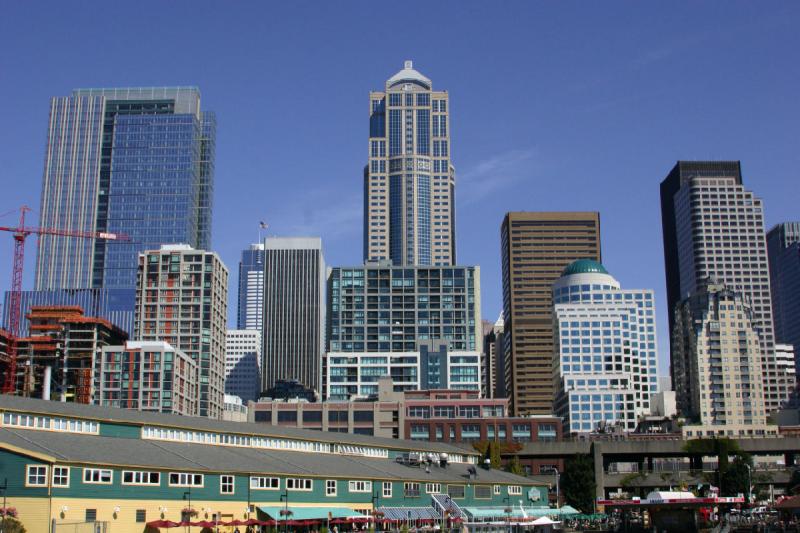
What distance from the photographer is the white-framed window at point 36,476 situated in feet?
258

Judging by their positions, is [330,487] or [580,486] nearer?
[330,487]

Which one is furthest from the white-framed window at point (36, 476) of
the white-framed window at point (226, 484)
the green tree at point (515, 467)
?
the green tree at point (515, 467)

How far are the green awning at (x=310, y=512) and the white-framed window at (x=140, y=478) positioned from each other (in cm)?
1297

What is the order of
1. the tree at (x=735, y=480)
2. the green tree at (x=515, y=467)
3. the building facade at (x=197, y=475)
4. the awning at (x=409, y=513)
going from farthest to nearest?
the green tree at (x=515, y=467) → the tree at (x=735, y=480) → the awning at (x=409, y=513) → the building facade at (x=197, y=475)

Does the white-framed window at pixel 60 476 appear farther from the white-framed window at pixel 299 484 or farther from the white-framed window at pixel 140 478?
the white-framed window at pixel 299 484

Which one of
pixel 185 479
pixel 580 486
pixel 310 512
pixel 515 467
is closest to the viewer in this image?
pixel 185 479

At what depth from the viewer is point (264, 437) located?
378 feet

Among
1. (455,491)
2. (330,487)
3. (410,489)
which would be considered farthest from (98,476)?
(455,491)

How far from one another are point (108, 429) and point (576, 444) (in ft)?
356

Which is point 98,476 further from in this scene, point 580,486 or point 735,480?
point 735,480

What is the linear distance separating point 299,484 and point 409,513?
15.8 meters

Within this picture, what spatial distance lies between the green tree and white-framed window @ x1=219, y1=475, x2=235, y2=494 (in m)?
76.1

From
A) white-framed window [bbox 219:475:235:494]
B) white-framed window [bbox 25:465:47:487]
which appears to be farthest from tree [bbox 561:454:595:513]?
white-framed window [bbox 25:465:47:487]

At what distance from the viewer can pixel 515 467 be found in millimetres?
167250
